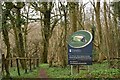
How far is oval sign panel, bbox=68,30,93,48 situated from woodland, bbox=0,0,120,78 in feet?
0.21

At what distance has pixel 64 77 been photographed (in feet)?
14.0

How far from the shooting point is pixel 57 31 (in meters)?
4.31

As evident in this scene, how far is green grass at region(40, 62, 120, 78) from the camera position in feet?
13.8

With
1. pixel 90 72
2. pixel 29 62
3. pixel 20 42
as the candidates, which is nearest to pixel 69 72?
pixel 90 72

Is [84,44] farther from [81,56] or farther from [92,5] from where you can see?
[92,5]

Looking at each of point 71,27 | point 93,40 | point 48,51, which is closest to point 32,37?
point 48,51

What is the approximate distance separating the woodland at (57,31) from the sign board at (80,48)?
71mm

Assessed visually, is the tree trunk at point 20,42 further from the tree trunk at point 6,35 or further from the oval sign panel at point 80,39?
the oval sign panel at point 80,39

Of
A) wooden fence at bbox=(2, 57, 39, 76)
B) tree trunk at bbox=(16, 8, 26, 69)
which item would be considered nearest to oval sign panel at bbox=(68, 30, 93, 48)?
wooden fence at bbox=(2, 57, 39, 76)

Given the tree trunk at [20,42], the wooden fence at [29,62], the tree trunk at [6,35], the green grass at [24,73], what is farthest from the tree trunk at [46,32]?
the tree trunk at [6,35]

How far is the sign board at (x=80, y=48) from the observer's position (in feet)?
13.8

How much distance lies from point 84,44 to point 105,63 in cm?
49

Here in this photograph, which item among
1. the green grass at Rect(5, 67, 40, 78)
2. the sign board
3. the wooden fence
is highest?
the sign board

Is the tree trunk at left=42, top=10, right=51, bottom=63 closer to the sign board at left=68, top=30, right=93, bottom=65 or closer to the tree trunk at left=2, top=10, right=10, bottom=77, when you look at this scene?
the sign board at left=68, top=30, right=93, bottom=65
